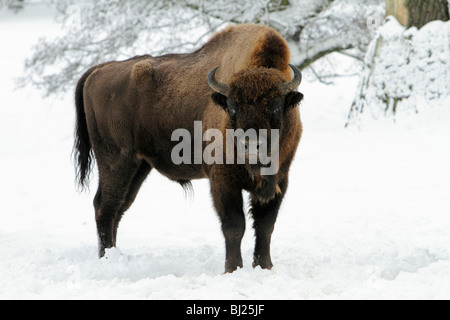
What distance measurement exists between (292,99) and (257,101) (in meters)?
0.34

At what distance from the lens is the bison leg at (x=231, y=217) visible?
478 cm

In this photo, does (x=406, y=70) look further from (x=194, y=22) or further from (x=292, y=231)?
(x=194, y=22)

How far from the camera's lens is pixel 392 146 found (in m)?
10.1

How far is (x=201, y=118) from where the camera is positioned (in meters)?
5.27

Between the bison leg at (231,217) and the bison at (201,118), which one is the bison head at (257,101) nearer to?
the bison at (201,118)

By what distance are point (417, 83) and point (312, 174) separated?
249cm

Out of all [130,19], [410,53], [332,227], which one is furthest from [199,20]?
[332,227]

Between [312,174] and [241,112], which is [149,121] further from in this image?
[312,174]

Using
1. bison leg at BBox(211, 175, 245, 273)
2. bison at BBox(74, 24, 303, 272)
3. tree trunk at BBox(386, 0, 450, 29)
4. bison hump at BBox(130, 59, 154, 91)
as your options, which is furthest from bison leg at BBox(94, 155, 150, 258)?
tree trunk at BBox(386, 0, 450, 29)

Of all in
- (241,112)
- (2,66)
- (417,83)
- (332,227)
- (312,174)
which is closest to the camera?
(241,112)

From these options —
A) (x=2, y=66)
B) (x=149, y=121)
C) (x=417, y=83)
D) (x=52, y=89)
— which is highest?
(x=149, y=121)

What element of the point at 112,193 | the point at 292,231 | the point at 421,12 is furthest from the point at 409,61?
the point at 112,193

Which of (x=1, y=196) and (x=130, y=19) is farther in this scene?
(x=130, y=19)

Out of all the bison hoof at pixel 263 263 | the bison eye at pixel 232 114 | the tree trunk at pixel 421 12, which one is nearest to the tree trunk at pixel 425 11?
the tree trunk at pixel 421 12
